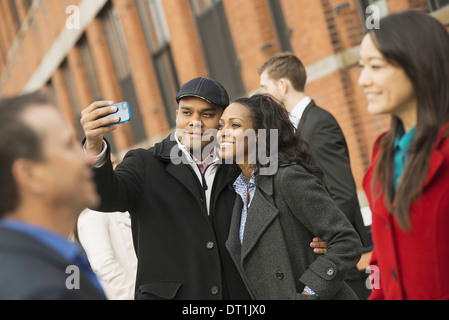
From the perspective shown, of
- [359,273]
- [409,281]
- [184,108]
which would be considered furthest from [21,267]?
[359,273]

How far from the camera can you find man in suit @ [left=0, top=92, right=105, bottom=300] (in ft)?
4.86

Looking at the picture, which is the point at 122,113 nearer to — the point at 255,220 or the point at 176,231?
the point at 176,231

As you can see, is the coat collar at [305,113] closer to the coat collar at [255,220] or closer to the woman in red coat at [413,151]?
the coat collar at [255,220]

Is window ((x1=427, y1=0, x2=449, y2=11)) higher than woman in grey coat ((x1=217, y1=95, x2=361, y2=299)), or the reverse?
window ((x1=427, y1=0, x2=449, y2=11))

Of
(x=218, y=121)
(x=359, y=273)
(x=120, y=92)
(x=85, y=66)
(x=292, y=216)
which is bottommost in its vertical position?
(x=359, y=273)

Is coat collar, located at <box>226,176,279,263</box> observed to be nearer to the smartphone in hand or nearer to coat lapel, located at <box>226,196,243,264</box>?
coat lapel, located at <box>226,196,243,264</box>

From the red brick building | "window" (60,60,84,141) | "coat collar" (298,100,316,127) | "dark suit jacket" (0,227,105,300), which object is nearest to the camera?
"dark suit jacket" (0,227,105,300)

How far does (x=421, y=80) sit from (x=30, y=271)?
4.85ft

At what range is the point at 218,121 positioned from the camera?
363 cm

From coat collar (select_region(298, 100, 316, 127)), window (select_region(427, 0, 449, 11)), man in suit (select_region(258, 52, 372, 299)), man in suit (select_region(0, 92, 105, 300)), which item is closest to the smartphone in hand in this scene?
man in suit (select_region(0, 92, 105, 300))

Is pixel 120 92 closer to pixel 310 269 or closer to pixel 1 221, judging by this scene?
pixel 310 269

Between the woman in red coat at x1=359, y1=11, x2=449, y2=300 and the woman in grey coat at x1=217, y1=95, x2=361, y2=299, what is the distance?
84cm

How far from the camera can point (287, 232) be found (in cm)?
317
